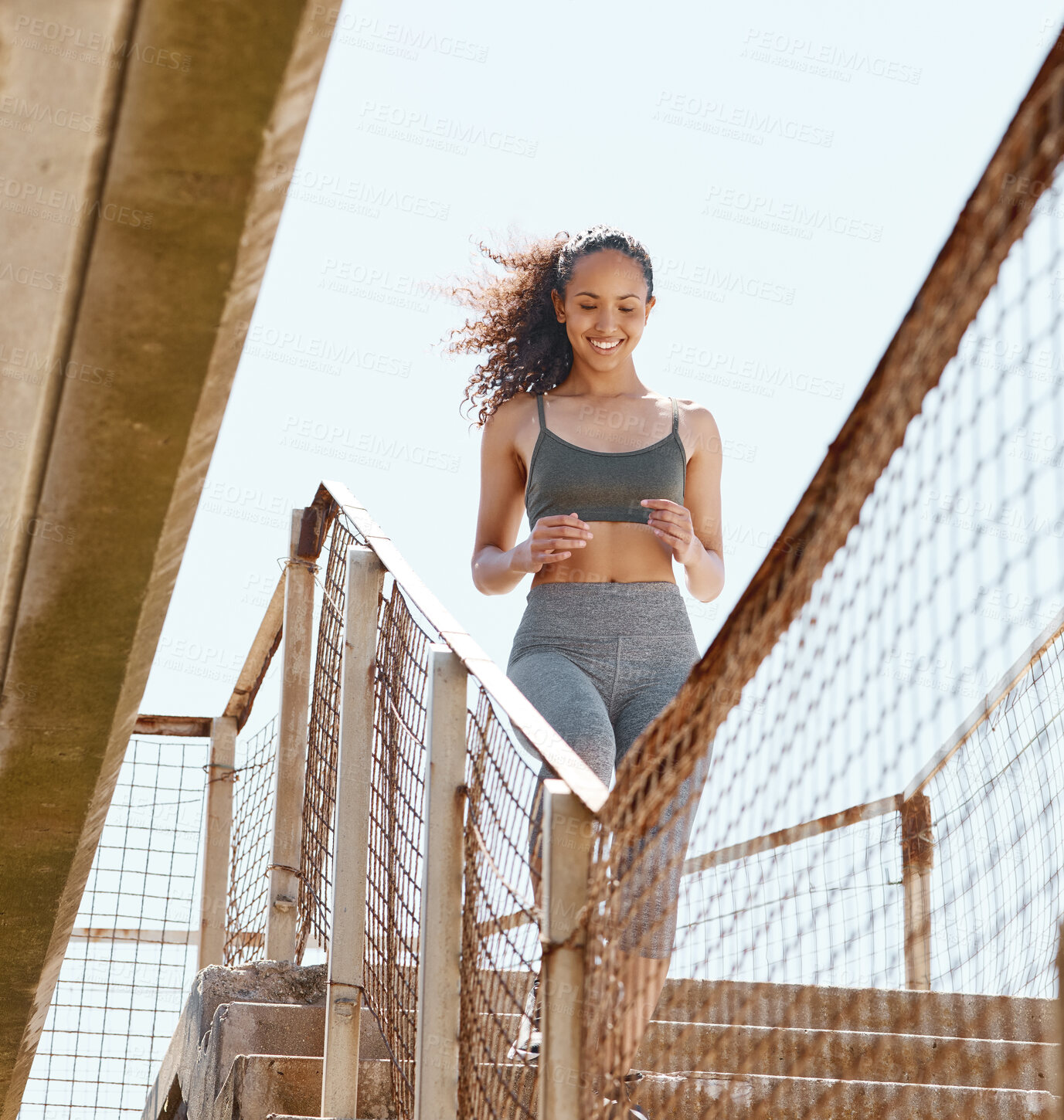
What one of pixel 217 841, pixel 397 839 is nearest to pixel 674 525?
pixel 397 839

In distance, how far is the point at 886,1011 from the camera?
353cm

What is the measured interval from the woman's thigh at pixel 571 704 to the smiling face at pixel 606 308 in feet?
2.46

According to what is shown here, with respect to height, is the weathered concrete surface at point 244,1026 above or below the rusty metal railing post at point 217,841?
below

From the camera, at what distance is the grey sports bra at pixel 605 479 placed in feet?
9.86

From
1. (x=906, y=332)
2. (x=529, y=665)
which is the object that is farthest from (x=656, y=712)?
(x=906, y=332)

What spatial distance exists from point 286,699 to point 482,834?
158cm

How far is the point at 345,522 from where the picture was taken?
3.42 meters

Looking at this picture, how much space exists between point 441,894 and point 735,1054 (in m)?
1.26

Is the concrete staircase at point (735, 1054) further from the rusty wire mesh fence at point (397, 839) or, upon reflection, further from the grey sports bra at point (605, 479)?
the grey sports bra at point (605, 479)

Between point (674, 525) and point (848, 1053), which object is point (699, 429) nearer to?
point (674, 525)

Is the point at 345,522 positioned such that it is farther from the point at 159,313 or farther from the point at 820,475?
the point at 820,475

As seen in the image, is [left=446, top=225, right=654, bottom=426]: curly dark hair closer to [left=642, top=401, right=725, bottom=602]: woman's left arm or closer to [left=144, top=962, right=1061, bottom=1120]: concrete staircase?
[left=642, top=401, right=725, bottom=602]: woman's left arm

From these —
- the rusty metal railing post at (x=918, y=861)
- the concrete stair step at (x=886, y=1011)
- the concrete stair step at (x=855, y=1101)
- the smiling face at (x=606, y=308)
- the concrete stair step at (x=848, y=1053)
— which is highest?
the smiling face at (x=606, y=308)

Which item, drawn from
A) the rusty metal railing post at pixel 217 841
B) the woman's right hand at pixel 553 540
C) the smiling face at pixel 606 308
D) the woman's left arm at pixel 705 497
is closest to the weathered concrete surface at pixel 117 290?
the woman's right hand at pixel 553 540
